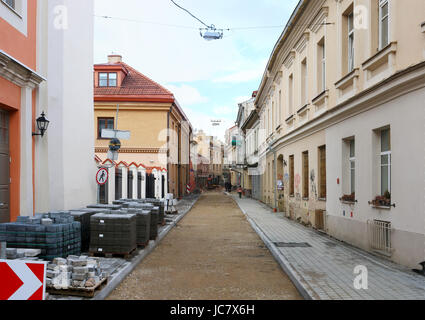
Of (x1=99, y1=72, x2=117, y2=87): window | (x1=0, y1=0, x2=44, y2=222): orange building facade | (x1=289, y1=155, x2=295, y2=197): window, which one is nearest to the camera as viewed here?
(x1=0, y1=0, x2=44, y2=222): orange building facade

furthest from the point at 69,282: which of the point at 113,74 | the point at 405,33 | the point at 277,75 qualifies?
the point at 113,74

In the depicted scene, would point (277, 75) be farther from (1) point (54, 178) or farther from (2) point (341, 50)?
(1) point (54, 178)

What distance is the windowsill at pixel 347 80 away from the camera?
31.7 feet

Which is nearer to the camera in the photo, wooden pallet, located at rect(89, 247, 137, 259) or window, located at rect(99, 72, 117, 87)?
wooden pallet, located at rect(89, 247, 137, 259)

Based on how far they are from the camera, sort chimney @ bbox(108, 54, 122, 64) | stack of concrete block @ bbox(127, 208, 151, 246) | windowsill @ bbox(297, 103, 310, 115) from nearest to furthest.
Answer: stack of concrete block @ bbox(127, 208, 151, 246), windowsill @ bbox(297, 103, 310, 115), chimney @ bbox(108, 54, 122, 64)

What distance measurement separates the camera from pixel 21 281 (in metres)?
3.24

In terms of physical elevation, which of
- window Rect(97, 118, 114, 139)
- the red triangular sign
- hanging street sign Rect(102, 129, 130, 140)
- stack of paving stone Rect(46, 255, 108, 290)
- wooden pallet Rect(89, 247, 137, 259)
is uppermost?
window Rect(97, 118, 114, 139)

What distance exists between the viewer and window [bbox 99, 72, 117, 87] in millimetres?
26297

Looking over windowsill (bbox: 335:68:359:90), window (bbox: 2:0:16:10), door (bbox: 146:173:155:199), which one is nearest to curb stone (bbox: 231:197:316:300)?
windowsill (bbox: 335:68:359:90)

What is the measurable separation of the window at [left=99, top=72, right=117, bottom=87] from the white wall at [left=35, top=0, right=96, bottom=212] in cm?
1377

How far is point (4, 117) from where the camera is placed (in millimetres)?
8594

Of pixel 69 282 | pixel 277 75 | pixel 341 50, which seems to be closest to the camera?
pixel 69 282

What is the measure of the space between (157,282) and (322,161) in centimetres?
818

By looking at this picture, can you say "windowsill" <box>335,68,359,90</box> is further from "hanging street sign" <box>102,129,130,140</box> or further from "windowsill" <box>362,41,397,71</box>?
"hanging street sign" <box>102,129,130,140</box>
